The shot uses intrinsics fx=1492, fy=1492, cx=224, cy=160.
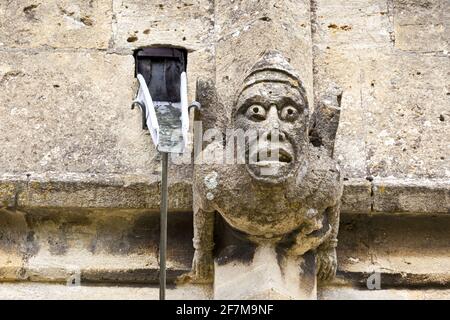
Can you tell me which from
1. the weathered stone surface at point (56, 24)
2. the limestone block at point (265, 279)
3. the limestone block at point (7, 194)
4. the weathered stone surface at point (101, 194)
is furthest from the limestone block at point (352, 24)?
the limestone block at point (7, 194)

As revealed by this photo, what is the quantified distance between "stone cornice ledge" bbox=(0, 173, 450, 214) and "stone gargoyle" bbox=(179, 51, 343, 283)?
0.55 feet

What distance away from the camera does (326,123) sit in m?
4.66

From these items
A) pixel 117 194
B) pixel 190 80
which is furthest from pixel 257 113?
pixel 190 80

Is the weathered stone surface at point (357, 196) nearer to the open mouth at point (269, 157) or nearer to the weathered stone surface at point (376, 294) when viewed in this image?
the weathered stone surface at point (376, 294)

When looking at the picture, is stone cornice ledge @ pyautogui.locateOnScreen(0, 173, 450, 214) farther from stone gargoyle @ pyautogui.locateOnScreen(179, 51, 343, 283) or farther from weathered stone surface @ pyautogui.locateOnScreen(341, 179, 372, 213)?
stone gargoyle @ pyautogui.locateOnScreen(179, 51, 343, 283)

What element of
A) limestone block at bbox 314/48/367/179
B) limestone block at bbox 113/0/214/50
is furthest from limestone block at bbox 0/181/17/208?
limestone block at bbox 314/48/367/179

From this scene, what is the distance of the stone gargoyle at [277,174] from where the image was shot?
4.42 metres

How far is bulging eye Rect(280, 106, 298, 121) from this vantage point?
4.47 m

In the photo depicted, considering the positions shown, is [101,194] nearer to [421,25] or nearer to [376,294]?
[376,294]

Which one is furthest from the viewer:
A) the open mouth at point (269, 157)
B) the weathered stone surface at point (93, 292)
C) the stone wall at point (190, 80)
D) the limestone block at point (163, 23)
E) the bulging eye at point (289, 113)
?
the limestone block at point (163, 23)

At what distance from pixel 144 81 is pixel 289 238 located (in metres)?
0.79

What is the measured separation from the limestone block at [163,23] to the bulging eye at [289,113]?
85cm

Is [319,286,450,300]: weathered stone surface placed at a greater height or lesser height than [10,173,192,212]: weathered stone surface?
lesser
